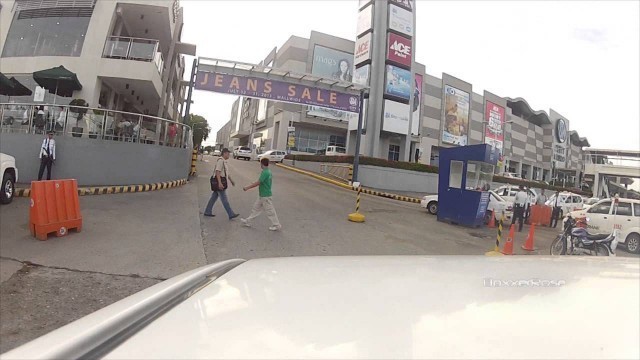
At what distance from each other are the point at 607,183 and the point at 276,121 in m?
40.8

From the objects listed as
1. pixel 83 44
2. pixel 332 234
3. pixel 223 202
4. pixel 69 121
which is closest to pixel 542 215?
pixel 332 234

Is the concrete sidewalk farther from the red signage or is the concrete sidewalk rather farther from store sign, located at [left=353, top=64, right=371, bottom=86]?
the red signage

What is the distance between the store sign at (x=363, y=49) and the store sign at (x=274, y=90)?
9.19 m

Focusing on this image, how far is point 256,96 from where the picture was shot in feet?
54.7

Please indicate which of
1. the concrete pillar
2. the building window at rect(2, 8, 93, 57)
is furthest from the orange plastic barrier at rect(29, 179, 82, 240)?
the concrete pillar

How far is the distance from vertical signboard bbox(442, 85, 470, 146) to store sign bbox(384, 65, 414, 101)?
73.5ft

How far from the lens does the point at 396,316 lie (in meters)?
1.28

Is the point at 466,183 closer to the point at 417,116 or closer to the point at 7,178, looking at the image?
the point at 7,178

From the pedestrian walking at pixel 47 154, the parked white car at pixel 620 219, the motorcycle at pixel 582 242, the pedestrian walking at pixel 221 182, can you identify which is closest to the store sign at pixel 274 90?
A: the pedestrian walking at pixel 47 154

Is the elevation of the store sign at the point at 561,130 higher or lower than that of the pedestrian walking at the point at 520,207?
higher

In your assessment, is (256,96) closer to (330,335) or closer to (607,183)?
(330,335)

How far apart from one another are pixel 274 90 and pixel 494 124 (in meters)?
45.3

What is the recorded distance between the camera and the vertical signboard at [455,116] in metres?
48.8

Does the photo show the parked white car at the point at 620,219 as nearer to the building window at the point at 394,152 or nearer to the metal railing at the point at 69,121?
the metal railing at the point at 69,121
